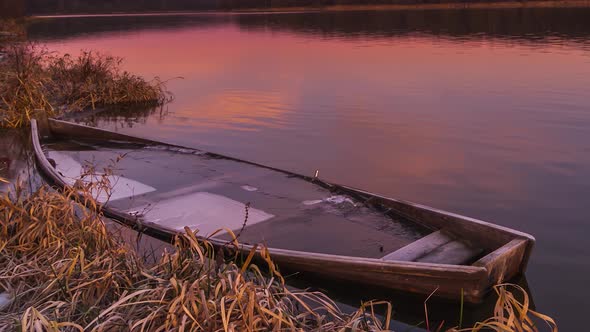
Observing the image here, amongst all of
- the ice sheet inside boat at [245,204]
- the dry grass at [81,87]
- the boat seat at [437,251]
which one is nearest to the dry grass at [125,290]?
the boat seat at [437,251]

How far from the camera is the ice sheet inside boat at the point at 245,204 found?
7.49m

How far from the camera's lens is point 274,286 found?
4859 mm

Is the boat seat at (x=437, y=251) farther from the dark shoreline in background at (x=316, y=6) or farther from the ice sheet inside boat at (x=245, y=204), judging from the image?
the dark shoreline in background at (x=316, y=6)

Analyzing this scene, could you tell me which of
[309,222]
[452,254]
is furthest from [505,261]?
[309,222]

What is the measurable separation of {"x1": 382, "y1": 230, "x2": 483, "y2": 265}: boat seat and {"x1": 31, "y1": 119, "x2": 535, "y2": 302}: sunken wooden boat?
0.01m

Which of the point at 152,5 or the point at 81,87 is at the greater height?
the point at 152,5

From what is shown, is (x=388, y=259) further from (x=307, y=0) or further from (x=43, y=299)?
(x=307, y=0)

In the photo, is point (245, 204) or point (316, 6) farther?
point (316, 6)

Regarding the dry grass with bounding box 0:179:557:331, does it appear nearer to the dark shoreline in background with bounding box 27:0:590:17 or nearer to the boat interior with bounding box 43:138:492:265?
the boat interior with bounding box 43:138:492:265

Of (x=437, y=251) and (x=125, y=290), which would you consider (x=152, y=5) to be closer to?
(x=437, y=251)

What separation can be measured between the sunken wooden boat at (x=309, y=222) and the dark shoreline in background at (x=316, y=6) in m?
69.6

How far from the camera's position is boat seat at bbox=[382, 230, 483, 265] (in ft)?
20.9

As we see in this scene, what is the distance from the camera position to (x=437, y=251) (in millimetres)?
6609

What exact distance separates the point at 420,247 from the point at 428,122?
10587mm
